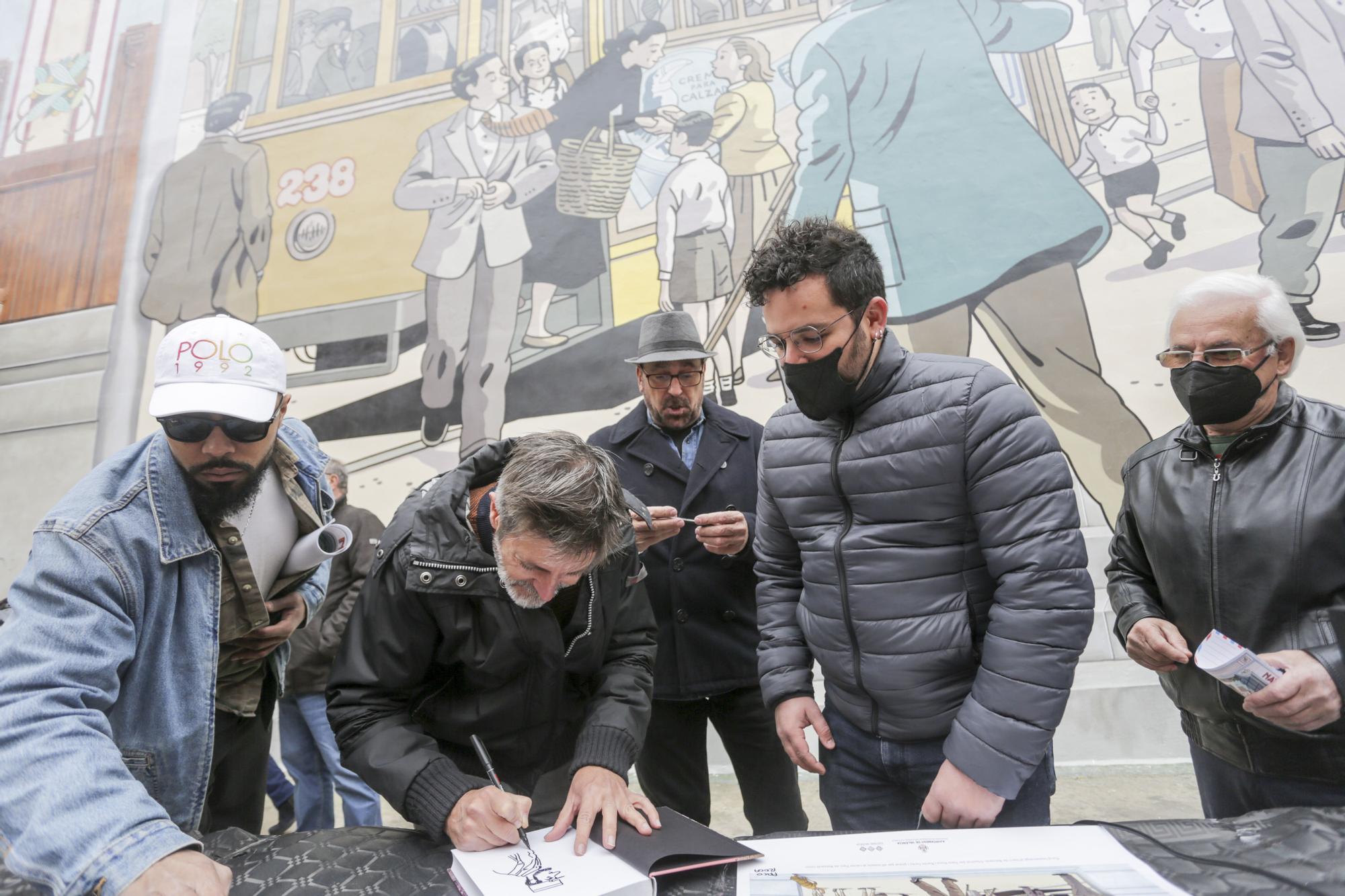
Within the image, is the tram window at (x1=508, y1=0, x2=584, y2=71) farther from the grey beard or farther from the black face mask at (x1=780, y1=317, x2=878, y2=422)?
the grey beard

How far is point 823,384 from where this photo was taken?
1406 mm

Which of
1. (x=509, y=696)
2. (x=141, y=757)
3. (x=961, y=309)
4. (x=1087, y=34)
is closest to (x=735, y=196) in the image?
(x=961, y=309)

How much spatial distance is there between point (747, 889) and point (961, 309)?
A: 133 inches

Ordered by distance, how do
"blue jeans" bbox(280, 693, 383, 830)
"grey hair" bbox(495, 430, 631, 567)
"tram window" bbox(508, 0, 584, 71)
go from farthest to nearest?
"tram window" bbox(508, 0, 584, 71)
"blue jeans" bbox(280, 693, 383, 830)
"grey hair" bbox(495, 430, 631, 567)

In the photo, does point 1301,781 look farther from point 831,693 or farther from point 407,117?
point 407,117

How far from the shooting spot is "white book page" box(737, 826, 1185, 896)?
0.88 m

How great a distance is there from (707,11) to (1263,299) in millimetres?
Answer: 3785

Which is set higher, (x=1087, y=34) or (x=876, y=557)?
(x=1087, y=34)

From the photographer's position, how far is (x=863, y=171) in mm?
3941

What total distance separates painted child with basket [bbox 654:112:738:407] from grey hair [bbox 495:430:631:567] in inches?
106

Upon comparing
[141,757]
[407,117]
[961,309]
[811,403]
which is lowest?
[141,757]

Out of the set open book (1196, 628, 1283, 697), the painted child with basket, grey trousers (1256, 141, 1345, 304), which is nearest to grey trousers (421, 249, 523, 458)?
the painted child with basket

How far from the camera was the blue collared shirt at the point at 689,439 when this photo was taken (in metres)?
2.32

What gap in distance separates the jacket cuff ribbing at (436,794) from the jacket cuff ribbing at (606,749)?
6.4 inches
